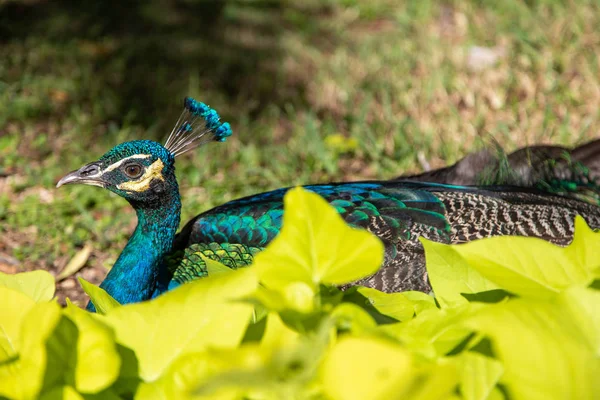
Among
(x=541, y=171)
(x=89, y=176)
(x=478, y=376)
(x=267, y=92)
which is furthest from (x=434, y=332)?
(x=267, y=92)

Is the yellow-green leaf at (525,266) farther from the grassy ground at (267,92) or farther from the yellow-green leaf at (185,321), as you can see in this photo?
the grassy ground at (267,92)

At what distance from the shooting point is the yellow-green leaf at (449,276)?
1.05 metres

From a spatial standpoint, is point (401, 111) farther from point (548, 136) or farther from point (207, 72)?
point (207, 72)

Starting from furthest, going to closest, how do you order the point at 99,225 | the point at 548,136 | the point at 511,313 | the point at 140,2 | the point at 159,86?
the point at 140,2 < the point at 159,86 < the point at 548,136 < the point at 99,225 < the point at 511,313

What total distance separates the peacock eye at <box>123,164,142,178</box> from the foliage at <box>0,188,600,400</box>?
143 centimetres

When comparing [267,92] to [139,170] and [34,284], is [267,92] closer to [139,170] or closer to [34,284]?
[139,170]

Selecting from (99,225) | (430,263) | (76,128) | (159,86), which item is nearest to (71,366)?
(430,263)

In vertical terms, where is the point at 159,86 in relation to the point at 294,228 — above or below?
below

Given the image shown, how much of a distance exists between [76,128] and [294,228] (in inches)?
136

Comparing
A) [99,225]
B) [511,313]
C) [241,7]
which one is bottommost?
[99,225]

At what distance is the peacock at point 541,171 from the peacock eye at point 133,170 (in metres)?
1.20

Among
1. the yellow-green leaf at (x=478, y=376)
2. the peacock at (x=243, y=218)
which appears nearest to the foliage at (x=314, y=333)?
the yellow-green leaf at (x=478, y=376)

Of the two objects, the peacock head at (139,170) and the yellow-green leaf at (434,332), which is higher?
the yellow-green leaf at (434,332)

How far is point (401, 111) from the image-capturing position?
4270 mm
